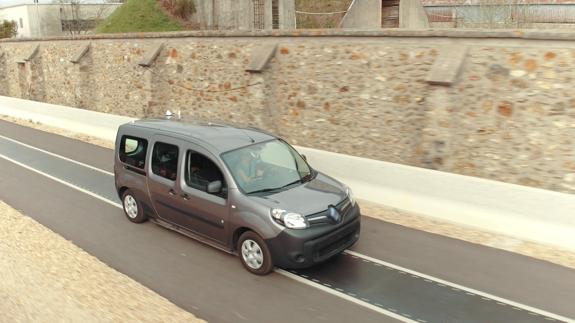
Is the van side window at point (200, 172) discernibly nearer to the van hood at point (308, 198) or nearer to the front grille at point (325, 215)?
the van hood at point (308, 198)

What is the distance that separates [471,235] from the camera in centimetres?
833

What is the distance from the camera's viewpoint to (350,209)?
7188mm

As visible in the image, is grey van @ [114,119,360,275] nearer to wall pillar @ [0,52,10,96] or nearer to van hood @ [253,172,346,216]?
van hood @ [253,172,346,216]

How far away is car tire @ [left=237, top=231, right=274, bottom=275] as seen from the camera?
22.0 ft

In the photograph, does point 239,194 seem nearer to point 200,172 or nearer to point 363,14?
point 200,172

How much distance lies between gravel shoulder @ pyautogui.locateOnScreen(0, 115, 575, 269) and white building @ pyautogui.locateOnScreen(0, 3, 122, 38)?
58306 millimetres

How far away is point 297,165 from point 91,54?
52.8ft

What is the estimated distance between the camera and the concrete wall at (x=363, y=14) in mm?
33906

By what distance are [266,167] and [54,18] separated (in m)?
64.0

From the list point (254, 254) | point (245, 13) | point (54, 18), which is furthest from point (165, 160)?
point (54, 18)

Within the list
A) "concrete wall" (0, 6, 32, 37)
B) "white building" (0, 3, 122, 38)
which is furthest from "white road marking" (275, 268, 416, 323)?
"concrete wall" (0, 6, 32, 37)

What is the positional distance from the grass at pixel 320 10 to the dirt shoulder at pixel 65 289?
3026cm

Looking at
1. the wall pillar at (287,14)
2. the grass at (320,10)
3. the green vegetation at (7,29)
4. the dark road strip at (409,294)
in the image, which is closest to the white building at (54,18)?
the green vegetation at (7,29)

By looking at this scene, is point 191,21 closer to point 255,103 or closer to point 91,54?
point 91,54
